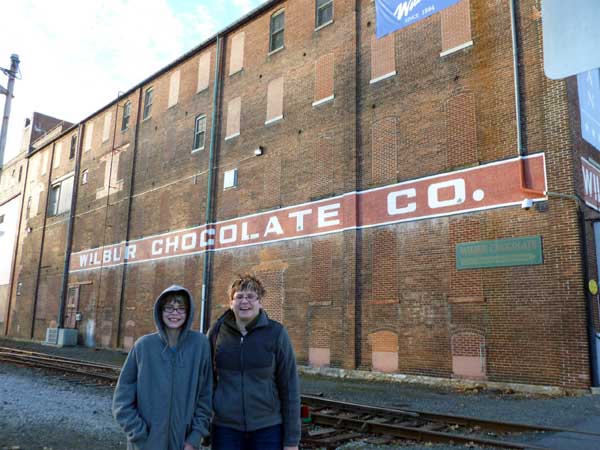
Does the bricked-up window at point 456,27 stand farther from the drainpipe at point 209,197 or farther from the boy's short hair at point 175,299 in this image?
the boy's short hair at point 175,299

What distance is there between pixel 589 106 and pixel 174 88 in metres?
18.2

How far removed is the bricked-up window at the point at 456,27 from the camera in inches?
560

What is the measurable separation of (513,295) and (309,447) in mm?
7330

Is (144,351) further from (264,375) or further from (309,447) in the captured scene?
(309,447)

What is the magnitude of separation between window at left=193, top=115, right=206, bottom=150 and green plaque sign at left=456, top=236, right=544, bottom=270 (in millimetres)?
13346

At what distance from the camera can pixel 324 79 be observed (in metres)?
17.8

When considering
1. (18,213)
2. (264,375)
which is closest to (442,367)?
Result: (264,375)

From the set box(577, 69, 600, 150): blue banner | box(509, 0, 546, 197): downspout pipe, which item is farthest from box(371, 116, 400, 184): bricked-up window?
box(577, 69, 600, 150): blue banner

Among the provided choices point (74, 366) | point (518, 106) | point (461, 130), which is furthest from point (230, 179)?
point (518, 106)

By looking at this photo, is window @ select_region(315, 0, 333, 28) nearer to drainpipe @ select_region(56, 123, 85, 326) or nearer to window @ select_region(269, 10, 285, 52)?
window @ select_region(269, 10, 285, 52)

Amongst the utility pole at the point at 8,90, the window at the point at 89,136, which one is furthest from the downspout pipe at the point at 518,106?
the window at the point at 89,136

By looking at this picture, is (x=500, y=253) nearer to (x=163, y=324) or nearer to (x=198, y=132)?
(x=163, y=324)

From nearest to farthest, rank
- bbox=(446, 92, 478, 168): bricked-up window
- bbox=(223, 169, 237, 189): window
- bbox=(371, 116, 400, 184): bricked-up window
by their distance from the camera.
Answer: bbox=(446, 92, 478, 168): bricked-up window, bbox=(371, 116, 400, 184): bricked-up window, bbox=(223, 169, 237, 189): window

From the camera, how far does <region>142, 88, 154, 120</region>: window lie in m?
26.8
